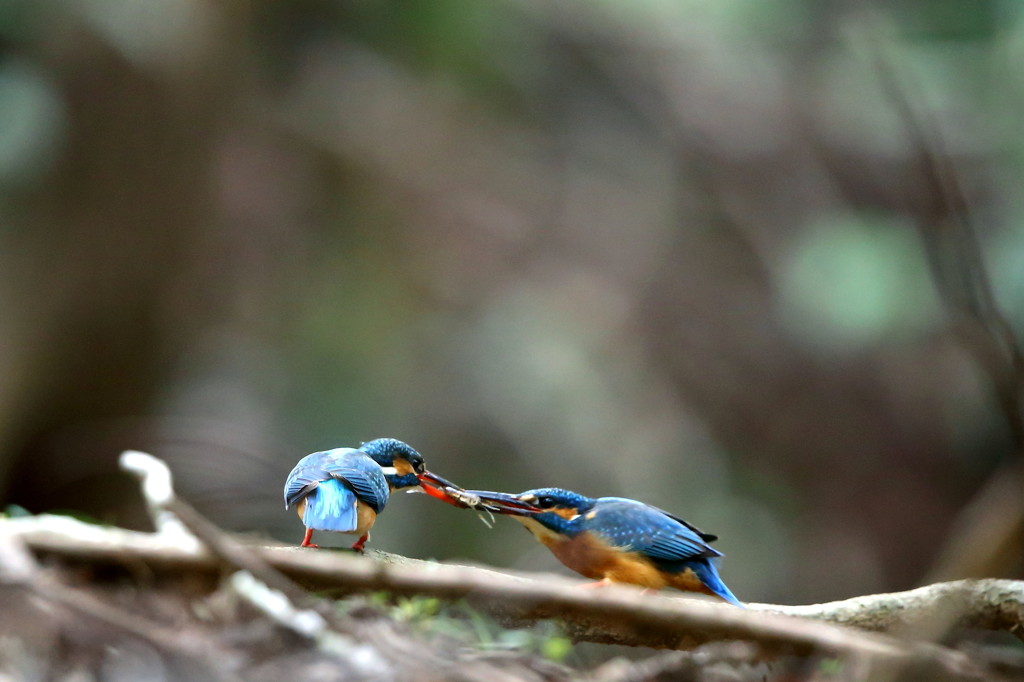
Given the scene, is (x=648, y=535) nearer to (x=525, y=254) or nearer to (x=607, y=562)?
(x=607, y=562)

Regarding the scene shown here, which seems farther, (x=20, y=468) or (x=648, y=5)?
(x=648, y=5)

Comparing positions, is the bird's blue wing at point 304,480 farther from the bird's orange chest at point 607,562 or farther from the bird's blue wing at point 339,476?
the bird's orange chest at point 607,562

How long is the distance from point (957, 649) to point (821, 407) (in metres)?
8.77

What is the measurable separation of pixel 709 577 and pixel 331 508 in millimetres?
899

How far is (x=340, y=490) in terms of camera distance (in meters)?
2.51

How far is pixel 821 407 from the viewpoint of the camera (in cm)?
1023

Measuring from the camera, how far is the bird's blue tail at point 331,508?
2.36m

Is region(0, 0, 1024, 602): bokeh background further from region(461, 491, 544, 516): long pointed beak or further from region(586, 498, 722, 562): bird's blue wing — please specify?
region(586, 498, 722, 562): bird's blue wing

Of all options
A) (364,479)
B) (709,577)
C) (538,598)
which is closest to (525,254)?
(364,479)

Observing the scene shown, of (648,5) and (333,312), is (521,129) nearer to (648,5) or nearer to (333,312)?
(648,5)

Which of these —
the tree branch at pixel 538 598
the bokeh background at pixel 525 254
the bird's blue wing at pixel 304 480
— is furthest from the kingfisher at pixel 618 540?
the bokeh background at pixel 525 254

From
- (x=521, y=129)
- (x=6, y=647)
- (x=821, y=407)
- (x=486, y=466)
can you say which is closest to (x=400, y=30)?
(x=521, y=129)

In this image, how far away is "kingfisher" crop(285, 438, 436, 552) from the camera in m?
2.39

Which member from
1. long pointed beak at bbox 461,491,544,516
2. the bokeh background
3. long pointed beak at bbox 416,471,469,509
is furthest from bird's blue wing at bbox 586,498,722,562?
the bokeh background
